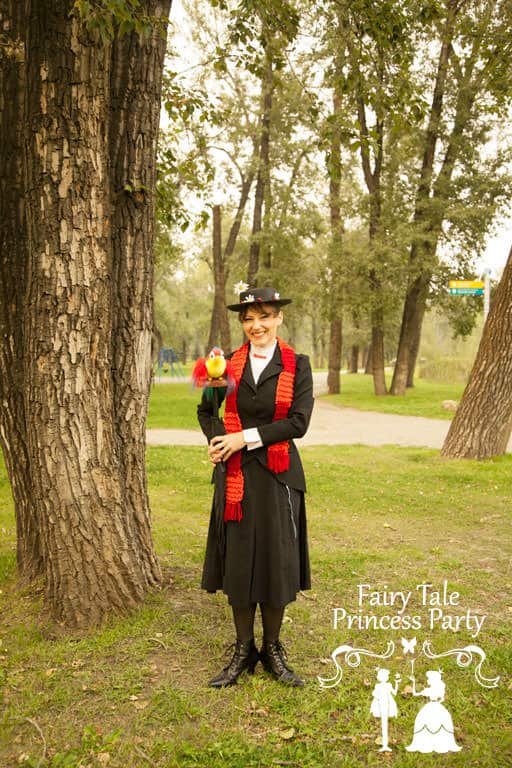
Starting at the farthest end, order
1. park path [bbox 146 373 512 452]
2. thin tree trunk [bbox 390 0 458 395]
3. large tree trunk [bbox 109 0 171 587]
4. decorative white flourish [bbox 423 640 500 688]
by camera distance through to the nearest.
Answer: thin tree trunk [bbox 390 0 458 395], park path [bbox 146 373 512 452], large tree trunk [bbox 109 0 171 587], decorative white flourish [bbox 423 640 500 688]

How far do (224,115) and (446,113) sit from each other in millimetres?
15022

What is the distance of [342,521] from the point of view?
6754 millimetres

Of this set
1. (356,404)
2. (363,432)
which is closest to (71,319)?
(363,432)

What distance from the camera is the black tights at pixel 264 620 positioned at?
11.3 ft

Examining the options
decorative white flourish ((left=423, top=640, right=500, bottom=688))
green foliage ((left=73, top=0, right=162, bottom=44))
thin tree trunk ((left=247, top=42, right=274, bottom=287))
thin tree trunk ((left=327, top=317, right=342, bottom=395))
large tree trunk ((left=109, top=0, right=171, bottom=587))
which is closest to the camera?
green foliage ((left=73, top=0, right=162, bottom=44))

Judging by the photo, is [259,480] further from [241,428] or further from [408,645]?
[408,645]

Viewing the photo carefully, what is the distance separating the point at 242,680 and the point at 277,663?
0.22 meters

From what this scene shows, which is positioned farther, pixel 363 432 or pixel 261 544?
pixel 363 432

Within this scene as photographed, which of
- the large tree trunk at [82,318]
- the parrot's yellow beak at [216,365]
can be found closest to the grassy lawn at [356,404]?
the large tree trunk at [82,318]

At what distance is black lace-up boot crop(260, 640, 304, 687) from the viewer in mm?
3430

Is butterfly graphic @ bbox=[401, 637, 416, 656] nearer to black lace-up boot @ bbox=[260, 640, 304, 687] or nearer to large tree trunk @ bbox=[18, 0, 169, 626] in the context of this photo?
black lace-up boot @ bbox=[260, 640, 304, 687]

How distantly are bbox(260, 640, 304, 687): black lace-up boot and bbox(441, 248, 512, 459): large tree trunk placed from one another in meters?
6.60

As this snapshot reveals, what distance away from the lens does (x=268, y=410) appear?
338cm

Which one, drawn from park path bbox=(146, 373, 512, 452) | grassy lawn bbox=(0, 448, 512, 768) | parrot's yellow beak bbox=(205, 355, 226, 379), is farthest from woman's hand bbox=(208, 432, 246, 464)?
park path bbox=(146, 373, 512, 452)
